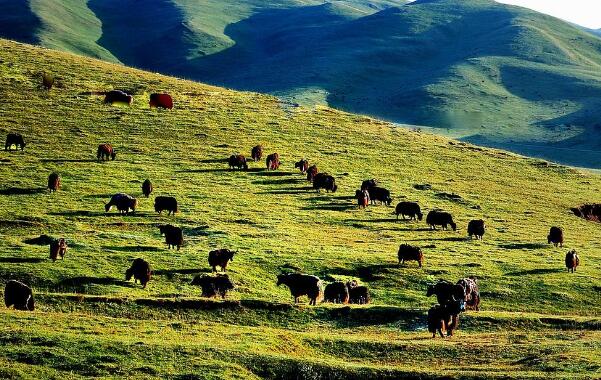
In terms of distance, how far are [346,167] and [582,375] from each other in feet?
150

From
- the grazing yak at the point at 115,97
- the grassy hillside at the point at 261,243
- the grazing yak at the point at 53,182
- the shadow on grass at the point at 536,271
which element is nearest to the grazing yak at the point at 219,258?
A: the grassy hillside at the point at 261,243

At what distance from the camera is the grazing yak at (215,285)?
1313 inches

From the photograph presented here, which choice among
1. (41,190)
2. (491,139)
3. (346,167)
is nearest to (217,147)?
(346,167)

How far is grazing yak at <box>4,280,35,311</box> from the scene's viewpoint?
28812 mm

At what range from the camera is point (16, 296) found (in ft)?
94.7

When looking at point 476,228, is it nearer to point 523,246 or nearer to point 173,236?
point 523,246

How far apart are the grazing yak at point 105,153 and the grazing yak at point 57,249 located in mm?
24787

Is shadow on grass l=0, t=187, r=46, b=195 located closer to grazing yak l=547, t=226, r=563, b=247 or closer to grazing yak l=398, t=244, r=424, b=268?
grazing yak l=398, t=244, r=424, b=268

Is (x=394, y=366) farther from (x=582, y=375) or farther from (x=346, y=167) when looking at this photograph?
(x=346, y=167)

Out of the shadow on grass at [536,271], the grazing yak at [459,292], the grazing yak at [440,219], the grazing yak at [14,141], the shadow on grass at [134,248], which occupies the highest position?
the grazing yak at [14,141]

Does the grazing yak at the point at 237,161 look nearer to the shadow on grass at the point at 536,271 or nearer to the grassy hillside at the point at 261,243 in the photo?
the grassy hillside at the point at 261,243

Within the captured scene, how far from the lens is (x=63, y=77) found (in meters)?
83.1

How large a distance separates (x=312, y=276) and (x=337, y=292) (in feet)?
6.15

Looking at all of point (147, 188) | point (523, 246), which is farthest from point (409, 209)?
point (147, 188)
